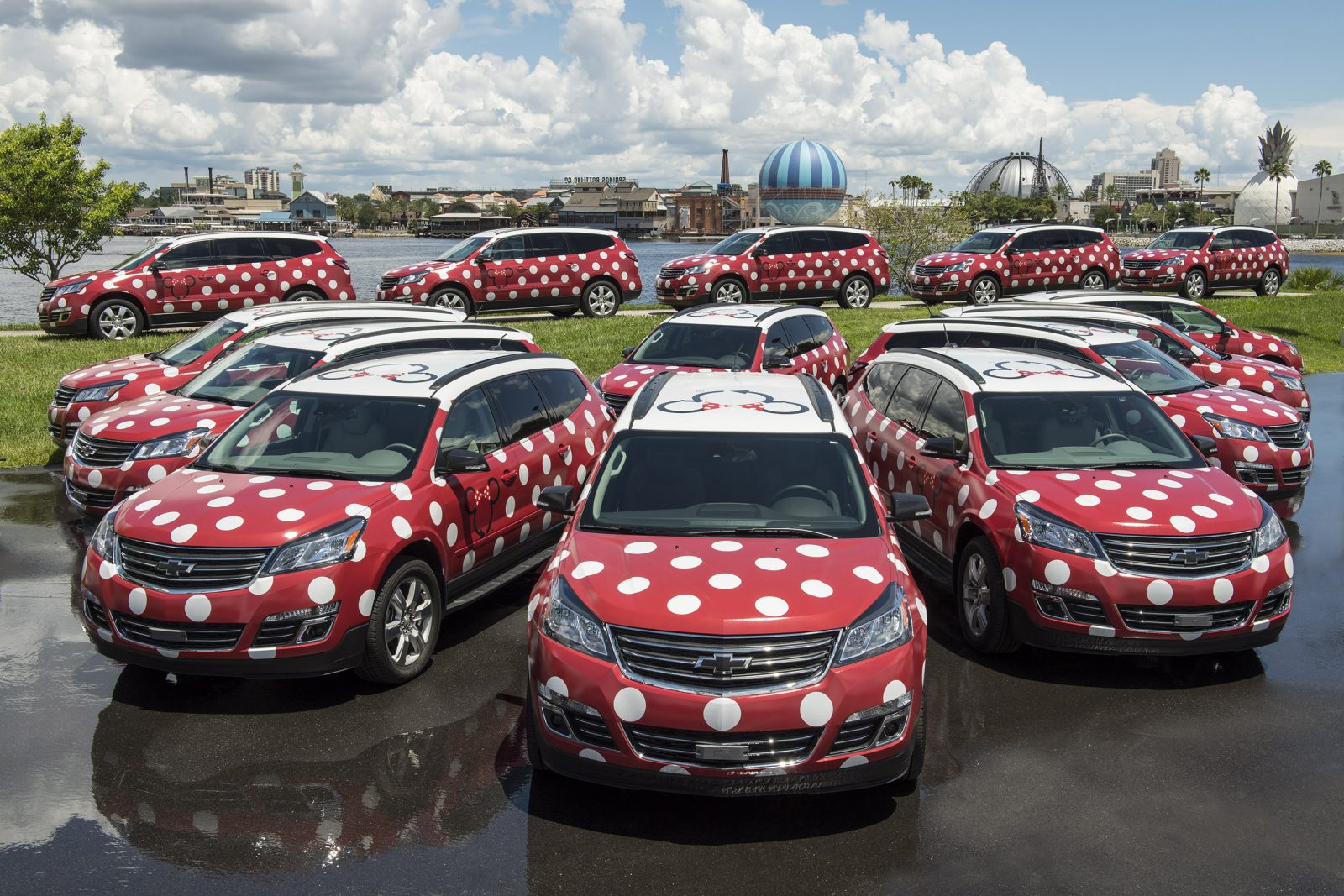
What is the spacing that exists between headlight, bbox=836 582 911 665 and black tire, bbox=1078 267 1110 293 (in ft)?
72.6

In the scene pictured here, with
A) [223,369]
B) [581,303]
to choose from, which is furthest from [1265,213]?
[223,369]

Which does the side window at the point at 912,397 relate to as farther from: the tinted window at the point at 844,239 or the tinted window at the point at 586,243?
the tinted window at the point at 844,239

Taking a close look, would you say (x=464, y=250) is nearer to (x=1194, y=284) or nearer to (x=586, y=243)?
(x=586, y=243)

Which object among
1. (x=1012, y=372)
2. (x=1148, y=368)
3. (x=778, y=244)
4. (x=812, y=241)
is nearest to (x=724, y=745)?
(x=1012, y=372)

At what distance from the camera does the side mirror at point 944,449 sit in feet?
23.9

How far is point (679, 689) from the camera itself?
4.52 metres

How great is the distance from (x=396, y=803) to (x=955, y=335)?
29.8 ft

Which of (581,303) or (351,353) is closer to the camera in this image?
(351,353)

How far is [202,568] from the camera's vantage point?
579cm

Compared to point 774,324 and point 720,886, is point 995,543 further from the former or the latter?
point 774,324

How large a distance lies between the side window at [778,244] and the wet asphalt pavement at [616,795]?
16950 mm

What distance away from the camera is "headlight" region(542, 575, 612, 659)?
4.69 metres

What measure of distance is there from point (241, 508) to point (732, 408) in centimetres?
283

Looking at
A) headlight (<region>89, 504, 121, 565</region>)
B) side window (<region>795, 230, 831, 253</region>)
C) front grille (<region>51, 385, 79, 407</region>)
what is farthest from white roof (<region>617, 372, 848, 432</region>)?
side window (<region>795, 230, 831, 253</region>)
